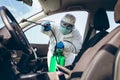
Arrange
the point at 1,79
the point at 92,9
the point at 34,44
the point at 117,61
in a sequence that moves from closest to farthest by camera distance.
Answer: the point at 117,61, the point at 1,79, the point at 92,9, the point at 34,44

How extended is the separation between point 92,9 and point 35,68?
0.90 metres

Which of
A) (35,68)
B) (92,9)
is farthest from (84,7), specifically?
(35,68)

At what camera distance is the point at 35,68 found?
3.90 meters

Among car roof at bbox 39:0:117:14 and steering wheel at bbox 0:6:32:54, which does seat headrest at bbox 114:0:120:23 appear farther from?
car roof at bbox 39:0:117:14

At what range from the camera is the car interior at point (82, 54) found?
80.9 inches

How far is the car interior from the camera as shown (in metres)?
2.05

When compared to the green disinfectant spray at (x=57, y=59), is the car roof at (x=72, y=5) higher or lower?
higher

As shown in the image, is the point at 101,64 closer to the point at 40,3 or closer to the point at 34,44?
the point at 40,3

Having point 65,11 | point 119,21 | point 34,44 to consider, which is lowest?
point 34,44

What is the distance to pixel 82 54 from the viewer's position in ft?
9.84

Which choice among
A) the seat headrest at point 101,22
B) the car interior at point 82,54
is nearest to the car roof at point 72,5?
→ the car interior at point 82,54

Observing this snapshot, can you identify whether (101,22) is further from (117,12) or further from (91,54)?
(117,12)

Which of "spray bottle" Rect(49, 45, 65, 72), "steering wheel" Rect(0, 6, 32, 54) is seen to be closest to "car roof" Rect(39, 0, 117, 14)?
"spray bottle" Rect(49, 45, 65, 72)

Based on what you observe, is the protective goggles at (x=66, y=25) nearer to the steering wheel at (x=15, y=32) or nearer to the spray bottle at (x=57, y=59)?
the spray bottle at (x=57, y=59)
